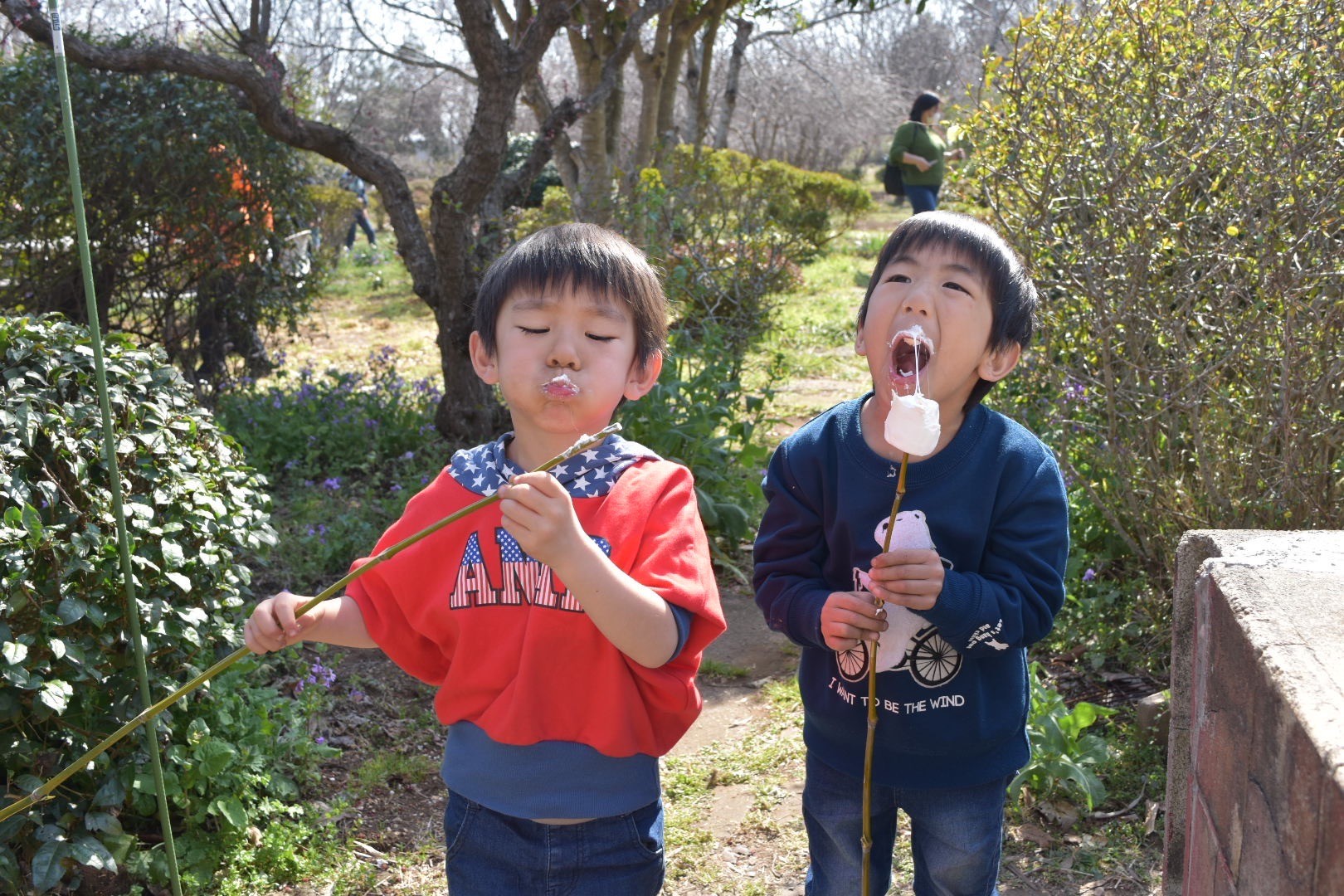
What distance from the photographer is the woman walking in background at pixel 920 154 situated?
11.1 m

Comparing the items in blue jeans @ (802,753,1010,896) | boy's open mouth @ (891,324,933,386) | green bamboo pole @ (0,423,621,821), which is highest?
boy's open mouth @ (891,324,933,386)

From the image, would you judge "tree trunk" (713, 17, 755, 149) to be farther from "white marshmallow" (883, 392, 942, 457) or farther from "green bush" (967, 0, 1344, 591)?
"white marshmallow" (883, 392, 942, 457)

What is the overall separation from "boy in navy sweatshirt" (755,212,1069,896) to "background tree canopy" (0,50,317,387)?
5279 mm

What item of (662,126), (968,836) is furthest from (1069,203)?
(662,126)

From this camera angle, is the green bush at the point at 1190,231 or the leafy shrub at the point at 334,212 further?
the leafy shrub at the point at 334,212

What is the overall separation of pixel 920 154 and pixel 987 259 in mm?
9778

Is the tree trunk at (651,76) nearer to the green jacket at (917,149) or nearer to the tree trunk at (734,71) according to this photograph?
the green jacket at (917,149)

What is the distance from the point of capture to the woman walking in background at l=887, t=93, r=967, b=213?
11.1 m

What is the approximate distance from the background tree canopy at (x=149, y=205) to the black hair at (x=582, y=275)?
16.3 feet

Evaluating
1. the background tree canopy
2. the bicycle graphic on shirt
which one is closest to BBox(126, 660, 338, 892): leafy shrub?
the bicycle graphic on shirt

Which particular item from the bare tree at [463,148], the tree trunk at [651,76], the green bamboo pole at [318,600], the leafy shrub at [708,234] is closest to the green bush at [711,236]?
the leafy shrub at [708,234]

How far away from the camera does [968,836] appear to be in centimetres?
188

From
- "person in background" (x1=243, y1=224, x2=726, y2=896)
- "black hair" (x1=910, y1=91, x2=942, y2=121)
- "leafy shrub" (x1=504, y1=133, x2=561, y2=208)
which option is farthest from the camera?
"leafy shrub" (x1=504, y1=133, x2=561, y2=208)

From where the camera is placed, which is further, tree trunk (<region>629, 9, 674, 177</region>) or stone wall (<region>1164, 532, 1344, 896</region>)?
tree trunk (<region>629, 9, 674, 177</region>)
